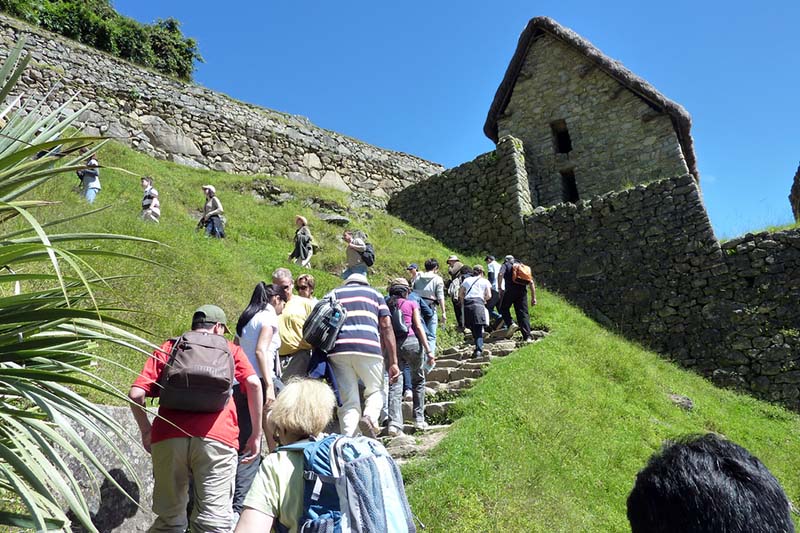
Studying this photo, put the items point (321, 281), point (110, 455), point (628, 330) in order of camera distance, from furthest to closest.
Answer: point (628, 330) → point (321, 281) → point (110, 455)

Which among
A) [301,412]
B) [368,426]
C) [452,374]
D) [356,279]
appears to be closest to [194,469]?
[301,412]

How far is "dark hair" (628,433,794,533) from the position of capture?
58.5 inches

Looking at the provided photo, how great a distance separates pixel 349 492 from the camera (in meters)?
2.19

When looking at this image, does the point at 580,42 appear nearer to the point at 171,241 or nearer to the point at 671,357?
the point at 671,357

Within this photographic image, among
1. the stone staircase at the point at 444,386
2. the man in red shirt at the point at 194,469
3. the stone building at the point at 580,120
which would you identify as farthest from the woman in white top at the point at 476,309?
the stone building at the point at 580,120

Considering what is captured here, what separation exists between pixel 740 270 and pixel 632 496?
37.1 ft

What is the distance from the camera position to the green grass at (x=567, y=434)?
455 centimetres

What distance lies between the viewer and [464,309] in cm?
852

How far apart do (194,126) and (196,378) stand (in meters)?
16.2

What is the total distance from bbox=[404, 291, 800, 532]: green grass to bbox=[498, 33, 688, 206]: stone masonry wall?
21.7 feet

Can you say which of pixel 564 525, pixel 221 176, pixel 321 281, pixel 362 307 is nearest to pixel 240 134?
pixel 221 176

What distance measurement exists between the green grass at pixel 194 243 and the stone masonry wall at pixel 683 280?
3071 mm

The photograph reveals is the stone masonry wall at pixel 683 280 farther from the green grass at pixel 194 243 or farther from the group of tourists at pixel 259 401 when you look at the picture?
the group of tourists at pixel 259 401

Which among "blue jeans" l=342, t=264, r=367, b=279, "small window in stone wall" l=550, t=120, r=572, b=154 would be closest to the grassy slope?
"blue jeans" l=342, t=264, r=367, b=279
